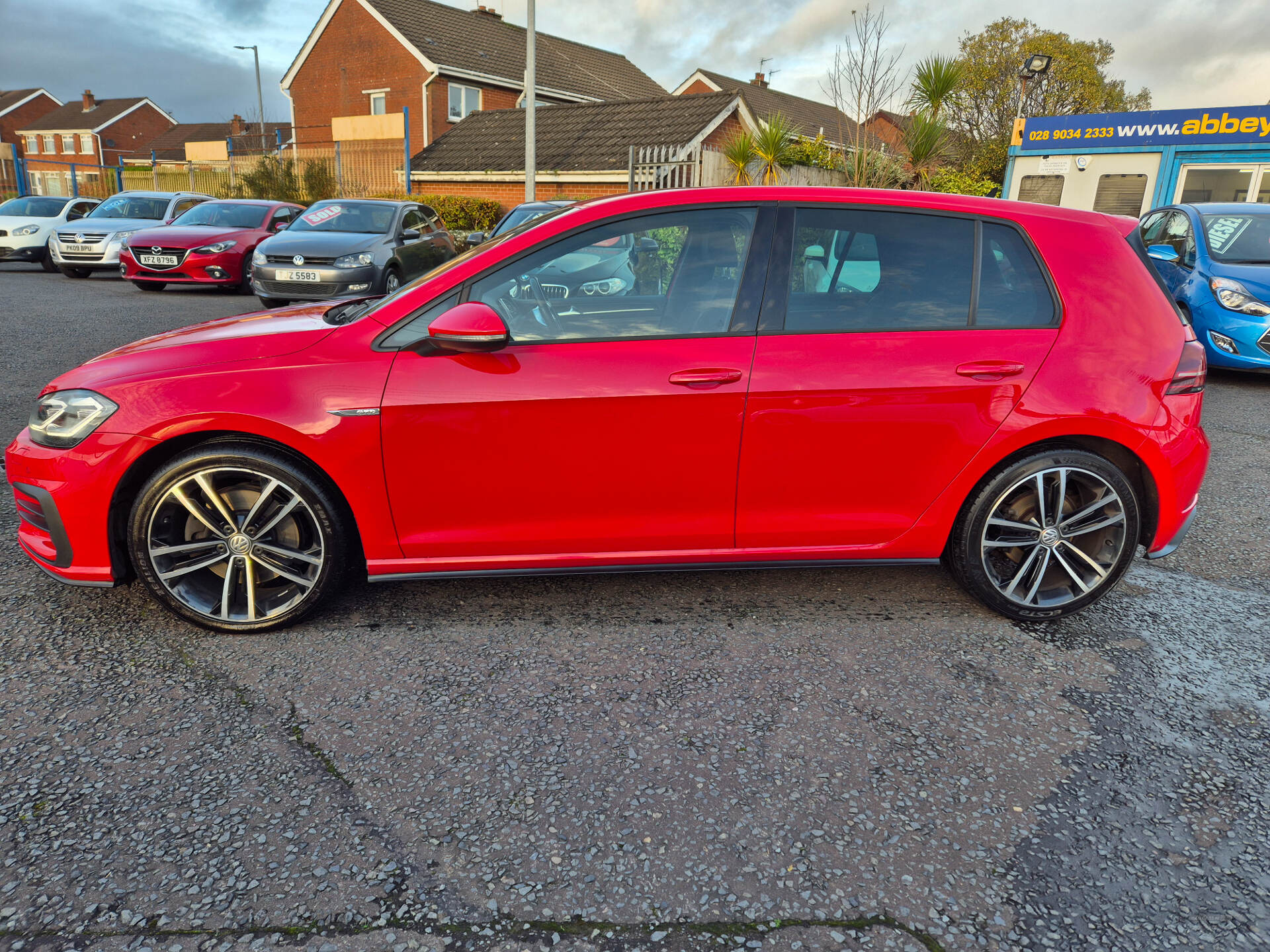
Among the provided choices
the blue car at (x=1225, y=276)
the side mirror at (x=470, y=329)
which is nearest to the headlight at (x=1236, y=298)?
the blue car at (x=1225, y=276)

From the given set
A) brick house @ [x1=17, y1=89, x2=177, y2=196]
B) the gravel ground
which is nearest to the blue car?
the gravel ground

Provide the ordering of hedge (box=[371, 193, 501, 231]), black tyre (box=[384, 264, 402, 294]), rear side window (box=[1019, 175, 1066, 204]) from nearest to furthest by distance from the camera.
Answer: black tyre (box=[384, 264, 402, 294])
rear side window (box=[1019, 175, 1066, 204])
hedge (box=[371, 193, 501, 231])

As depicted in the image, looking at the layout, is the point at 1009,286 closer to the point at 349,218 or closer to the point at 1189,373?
the point at 1189,373

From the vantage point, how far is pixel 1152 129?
A: 17469 millimetres

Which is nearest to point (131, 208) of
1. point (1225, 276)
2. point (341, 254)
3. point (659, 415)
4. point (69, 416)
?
point (341, 254)

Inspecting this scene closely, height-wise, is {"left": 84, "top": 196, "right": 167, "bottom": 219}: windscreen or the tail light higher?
{"left": 84, "top": 196, "right": 167, "bottom": 219}: windscreen

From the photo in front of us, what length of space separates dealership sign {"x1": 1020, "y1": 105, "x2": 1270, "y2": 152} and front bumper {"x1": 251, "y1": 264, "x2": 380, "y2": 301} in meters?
15.4

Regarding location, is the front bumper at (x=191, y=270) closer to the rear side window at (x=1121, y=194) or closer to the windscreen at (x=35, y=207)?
the windscreen at (x=35, y=207)

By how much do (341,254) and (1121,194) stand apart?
53.3 feet

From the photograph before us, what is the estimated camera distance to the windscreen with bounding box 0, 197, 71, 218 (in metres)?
18.0

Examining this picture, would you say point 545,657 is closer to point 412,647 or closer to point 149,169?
point 412,647

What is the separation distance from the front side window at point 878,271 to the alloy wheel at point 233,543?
196cm

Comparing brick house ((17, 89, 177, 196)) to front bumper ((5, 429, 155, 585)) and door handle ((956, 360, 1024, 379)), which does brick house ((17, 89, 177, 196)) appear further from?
door handle ((956, 360, 1024, 379))

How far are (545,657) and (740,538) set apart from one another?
33.4 inches
